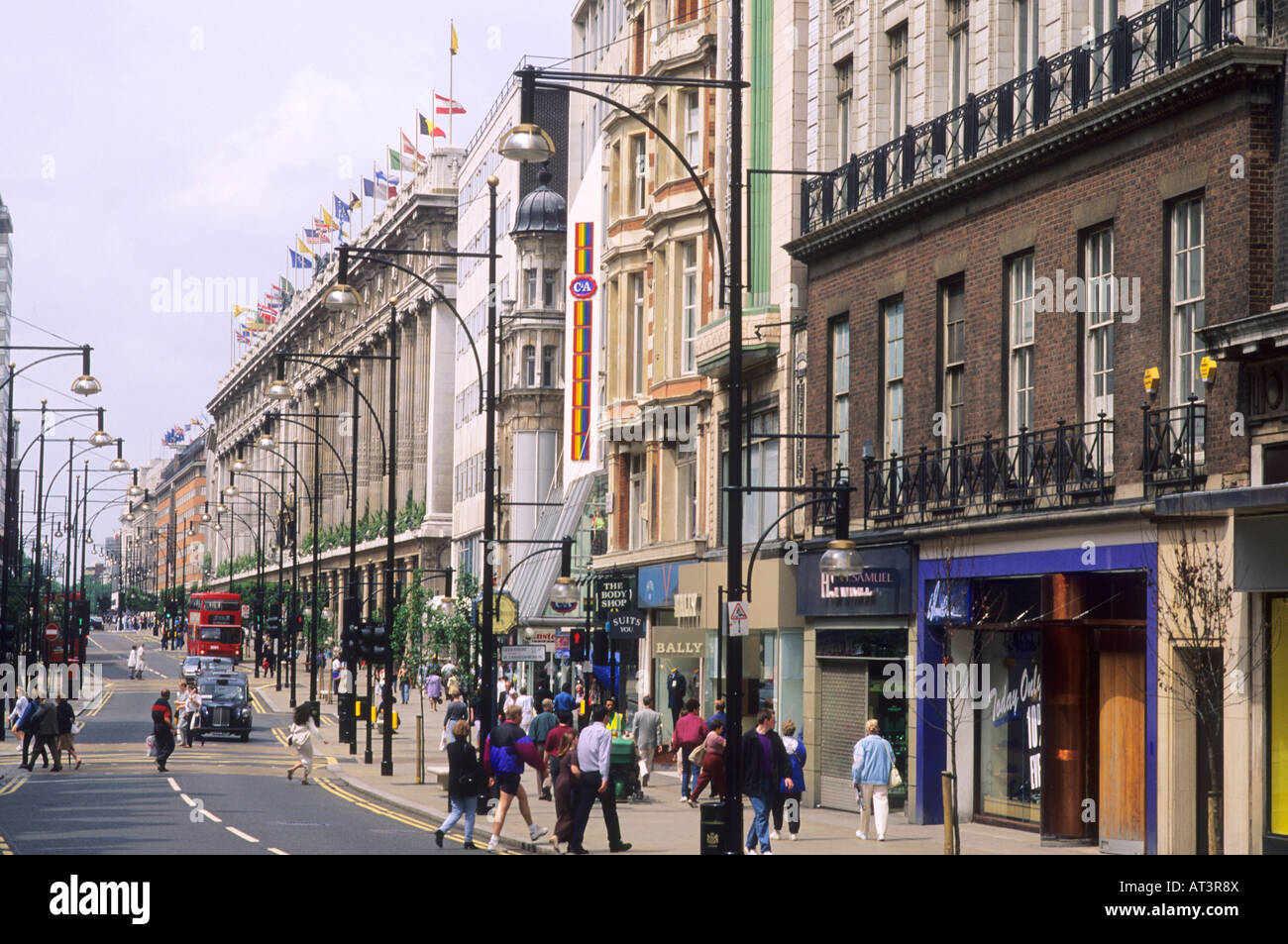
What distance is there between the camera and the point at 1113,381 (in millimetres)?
24359

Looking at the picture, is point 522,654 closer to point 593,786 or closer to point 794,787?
point 794,787

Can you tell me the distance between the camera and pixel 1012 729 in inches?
1101

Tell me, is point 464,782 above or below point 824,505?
below

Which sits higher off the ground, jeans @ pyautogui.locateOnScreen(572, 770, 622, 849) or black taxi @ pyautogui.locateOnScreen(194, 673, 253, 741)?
jeans @ pyautogui.locateOnScreen(572, 770, 622, 849)

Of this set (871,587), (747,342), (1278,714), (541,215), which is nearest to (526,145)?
(1278,714)

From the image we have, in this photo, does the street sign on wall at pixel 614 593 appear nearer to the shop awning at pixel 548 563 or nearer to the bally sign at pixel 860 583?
the shop awning at pixel 548 563

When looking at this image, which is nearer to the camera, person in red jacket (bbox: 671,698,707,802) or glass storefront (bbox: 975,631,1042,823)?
glass storefront (bbox: 975,631,1042,823)

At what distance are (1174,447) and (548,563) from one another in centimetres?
4123

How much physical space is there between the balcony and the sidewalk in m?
8.63

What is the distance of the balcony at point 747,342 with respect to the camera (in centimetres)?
3712

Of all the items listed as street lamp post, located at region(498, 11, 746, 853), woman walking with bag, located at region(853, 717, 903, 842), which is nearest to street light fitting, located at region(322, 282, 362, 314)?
street lamp post, located at region(498, 11, 746, 853)

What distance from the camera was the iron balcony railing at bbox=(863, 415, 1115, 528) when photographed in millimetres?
24656

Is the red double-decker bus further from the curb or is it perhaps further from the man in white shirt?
the man in white shirt

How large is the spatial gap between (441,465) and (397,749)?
161ft
